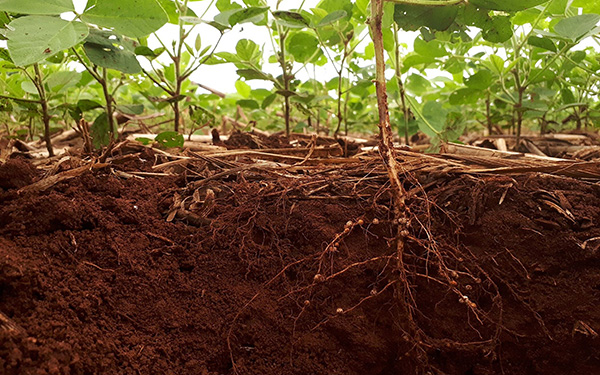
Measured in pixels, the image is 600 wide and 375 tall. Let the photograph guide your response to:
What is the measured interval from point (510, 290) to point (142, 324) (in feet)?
2.62

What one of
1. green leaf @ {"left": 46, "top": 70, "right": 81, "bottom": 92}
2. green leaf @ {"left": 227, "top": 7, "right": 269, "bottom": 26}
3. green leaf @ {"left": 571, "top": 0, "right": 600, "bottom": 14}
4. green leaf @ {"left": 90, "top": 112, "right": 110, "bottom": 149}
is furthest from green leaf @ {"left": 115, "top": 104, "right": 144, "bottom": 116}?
green leaf @ {"left": 571, "top": 0, "right": 600, "bottom": 14}

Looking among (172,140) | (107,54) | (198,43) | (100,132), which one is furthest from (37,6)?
(198,43)

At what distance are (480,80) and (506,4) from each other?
810 mm

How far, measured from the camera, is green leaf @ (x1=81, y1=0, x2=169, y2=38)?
104cm

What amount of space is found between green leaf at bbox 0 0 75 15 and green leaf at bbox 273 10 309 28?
0.71 meters

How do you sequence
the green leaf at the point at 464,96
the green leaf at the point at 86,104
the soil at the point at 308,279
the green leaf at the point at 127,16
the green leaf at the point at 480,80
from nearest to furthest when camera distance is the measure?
1. the soil at the point at 308,279
2. the green leaf at the point at 127,16
3. the green leaf at the point at 86,104
4. the green leaf at the point at 480,80
5. the green leaf at the point at 464,96

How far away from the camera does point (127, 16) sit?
1.07 metres

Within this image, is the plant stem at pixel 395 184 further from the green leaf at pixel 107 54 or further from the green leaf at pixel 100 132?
the green leaf at pixel 100 132

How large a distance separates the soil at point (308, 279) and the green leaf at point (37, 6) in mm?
368

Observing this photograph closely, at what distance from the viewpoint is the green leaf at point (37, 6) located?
0.90m

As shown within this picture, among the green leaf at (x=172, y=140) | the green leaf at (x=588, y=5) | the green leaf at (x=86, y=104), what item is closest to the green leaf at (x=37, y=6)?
the green leaf at (x=172, y=140)

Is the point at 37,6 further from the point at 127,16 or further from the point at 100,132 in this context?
the point at 100,132

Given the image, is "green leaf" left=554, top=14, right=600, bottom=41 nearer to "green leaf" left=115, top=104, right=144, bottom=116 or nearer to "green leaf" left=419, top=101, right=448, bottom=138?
"green leaf" left=419, top=101, right=448, bottom=138

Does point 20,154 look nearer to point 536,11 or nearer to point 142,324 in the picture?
point 142,324
